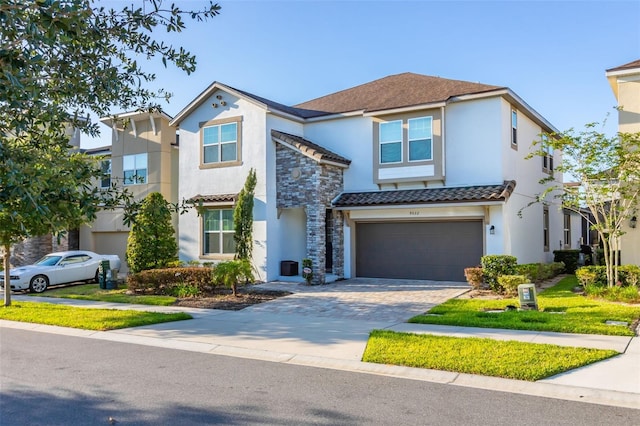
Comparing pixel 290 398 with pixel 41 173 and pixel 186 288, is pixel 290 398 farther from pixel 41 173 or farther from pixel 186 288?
pixel 186 288

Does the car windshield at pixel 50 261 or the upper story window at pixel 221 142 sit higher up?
the upper story window at pixel 221 142

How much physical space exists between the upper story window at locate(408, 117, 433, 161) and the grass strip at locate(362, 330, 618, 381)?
10.1 metres

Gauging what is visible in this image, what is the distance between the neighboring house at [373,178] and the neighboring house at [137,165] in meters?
3.35

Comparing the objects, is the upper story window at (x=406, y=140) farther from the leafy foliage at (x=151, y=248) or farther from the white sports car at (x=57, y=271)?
the white sports car at (x=57, y=271)

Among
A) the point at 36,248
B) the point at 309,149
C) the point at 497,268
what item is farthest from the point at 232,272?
the point at 36,248

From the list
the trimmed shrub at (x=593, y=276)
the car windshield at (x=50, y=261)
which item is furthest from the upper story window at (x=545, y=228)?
the car windshield at (x=50, y=261)

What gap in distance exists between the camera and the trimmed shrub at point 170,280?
17031 mm

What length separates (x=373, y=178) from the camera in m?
19.3

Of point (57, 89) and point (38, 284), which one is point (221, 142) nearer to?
point (38, 284)

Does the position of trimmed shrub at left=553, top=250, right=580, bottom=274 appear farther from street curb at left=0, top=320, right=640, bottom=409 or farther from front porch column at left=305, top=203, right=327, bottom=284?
street curb at left=0, top=320, right=640, bottom=409

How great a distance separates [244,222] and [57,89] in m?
11.8

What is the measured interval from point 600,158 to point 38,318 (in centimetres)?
1593

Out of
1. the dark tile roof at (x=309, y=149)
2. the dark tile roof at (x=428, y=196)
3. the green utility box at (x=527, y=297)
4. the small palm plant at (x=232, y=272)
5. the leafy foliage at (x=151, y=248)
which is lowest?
the green utility box at (x=527, y=297)

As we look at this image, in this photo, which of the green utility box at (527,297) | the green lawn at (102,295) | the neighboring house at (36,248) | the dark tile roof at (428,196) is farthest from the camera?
the neighboring house at (36,248)
